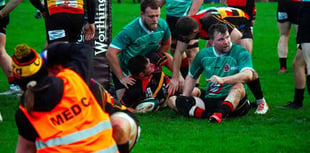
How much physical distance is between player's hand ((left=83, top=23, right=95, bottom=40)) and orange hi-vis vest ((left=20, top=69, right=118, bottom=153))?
4.24 metres

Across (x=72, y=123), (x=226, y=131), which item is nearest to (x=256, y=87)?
(x=226, y=131)

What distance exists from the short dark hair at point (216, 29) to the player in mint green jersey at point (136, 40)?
2.63ft

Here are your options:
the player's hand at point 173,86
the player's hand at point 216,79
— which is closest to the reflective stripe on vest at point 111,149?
the player's hand at point 216,79

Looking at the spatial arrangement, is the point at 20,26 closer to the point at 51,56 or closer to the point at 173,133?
the point at 173,133

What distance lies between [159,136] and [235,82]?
4.18ft

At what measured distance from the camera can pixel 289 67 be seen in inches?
484

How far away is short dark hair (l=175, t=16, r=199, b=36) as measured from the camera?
7836 millimetres

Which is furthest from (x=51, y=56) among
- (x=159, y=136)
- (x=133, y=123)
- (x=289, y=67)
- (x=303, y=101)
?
(x=289, y=67)

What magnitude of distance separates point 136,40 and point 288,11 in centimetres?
384

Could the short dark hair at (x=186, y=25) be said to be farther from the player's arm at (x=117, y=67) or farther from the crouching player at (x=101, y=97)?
the crouching player at (x=101, y=97)

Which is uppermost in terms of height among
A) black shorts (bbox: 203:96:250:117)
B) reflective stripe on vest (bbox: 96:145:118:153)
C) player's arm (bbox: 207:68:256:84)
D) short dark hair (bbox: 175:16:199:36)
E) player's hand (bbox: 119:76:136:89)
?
short dark hair (bbox: 175:16:199:36)

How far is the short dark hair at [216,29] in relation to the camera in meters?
7.55

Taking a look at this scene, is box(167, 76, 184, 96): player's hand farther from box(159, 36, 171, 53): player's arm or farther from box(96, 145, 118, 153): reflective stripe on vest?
box(96, 145, 118, 153): reflective stripe on vest

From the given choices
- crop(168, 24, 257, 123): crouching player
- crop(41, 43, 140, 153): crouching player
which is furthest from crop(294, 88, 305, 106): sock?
crop(41, 43, 140, 153): crouching player
